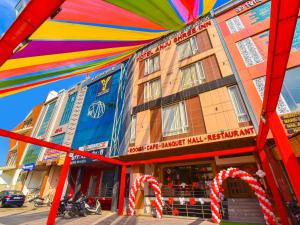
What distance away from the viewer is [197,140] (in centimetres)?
945

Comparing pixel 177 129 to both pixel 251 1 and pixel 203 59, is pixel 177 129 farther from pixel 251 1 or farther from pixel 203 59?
pixel 251 1

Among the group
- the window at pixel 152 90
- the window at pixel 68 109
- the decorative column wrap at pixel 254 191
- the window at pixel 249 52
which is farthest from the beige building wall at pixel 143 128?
the window at pixel 68 109

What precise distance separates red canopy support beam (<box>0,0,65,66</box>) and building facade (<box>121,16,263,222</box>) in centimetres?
858

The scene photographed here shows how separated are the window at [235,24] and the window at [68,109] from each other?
18.1 m

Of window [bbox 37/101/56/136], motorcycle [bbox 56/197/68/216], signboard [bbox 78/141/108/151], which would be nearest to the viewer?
motorcycle [bbox 56/197/68/216]

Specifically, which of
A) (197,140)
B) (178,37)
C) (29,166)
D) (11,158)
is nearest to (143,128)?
(197,140)

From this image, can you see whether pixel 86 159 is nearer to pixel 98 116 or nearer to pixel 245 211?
pixel 98 116

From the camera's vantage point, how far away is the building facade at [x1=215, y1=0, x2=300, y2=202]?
7922 mm

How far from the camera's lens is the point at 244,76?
9859 mm

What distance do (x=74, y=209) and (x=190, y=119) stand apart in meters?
8.50

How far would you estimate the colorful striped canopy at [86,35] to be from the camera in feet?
12.7

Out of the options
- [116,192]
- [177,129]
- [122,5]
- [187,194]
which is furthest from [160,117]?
[122,5]

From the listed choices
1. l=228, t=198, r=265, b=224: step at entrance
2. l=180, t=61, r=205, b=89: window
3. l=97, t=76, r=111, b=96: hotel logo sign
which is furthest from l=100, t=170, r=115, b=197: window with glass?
l=180, t=61, r=205, b=89: window

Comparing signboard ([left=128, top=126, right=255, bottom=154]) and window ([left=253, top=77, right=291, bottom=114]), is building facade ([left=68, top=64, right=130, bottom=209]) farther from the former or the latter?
window ([left=253, top=77, right=291, bottom=114])
